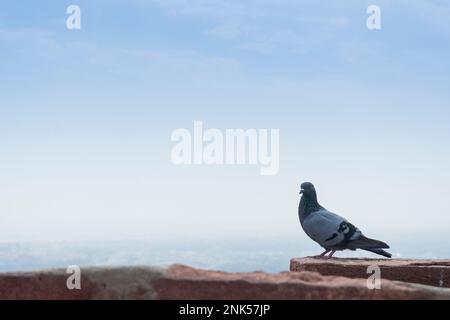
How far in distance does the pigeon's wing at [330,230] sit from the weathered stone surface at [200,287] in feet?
15.9

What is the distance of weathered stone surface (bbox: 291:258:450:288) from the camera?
6.72m

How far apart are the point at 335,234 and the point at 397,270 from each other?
5.93 feet

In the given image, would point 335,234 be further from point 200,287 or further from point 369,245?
point 200,287

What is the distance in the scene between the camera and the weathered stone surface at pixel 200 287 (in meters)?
Answer: 3.56

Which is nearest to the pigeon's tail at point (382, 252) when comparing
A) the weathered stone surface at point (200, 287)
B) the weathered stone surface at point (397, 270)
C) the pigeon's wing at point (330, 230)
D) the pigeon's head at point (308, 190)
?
the pigeon's wing at point (330, 230)

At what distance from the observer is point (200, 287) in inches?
141

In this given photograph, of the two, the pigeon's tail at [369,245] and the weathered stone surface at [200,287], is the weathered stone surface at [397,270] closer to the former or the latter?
the pigeon's tail at [369,245]

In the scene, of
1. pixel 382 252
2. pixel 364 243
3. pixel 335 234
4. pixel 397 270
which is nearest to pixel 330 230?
pixel 335 234

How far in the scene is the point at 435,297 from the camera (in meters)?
3.73

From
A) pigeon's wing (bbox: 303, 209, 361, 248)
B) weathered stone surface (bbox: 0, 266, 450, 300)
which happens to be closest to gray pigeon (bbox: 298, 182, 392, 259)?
pigeon's wing (bbox: 303, 209, 361, 248)
